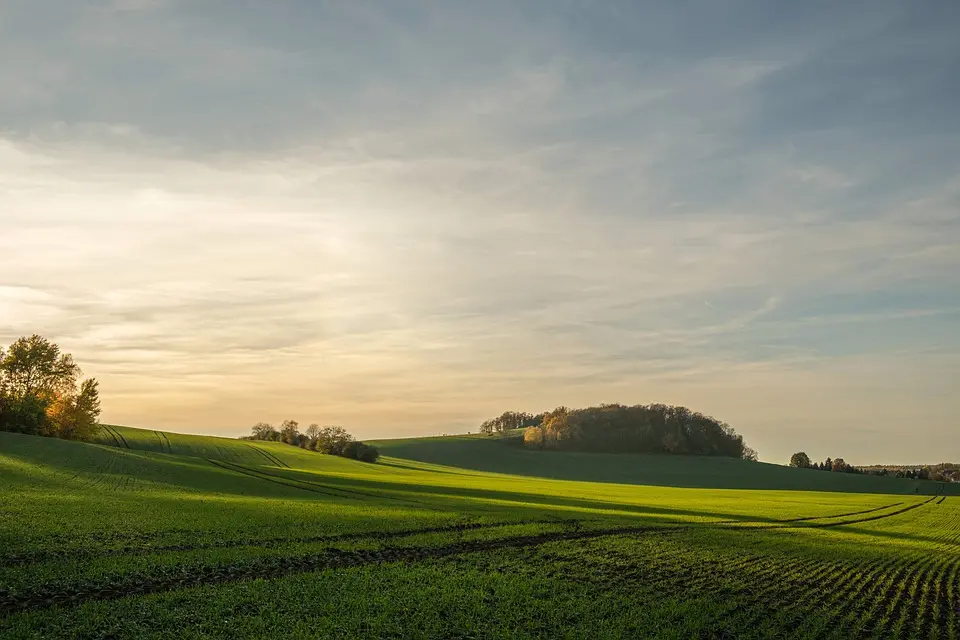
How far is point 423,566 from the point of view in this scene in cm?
2750

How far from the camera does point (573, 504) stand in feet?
203

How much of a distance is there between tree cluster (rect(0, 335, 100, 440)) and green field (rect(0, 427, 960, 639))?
69.8 feet

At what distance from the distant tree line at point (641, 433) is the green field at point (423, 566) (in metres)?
103

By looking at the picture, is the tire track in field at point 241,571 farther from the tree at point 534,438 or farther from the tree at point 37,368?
the tree at point 534,438

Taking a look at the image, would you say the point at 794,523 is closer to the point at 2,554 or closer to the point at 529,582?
the point at 529,582

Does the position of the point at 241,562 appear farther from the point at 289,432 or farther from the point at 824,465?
the point at 824,465

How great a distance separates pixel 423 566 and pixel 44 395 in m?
74.2

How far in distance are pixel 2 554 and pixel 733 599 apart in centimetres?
2641

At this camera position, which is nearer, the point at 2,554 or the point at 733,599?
the point at 733,599

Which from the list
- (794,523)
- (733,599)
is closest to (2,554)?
(733,599)

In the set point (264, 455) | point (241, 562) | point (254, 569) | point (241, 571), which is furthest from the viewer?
point (264, 455)

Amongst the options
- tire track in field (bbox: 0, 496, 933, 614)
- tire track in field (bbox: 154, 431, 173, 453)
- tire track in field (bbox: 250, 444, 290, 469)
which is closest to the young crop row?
tire track in field (bbox: 0, 496, 933, 614)

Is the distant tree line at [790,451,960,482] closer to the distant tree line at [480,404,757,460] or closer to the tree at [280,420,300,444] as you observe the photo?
the distant tree line at [480,404,757,460]

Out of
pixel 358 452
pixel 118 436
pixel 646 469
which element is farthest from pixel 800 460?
pixel 118 436
